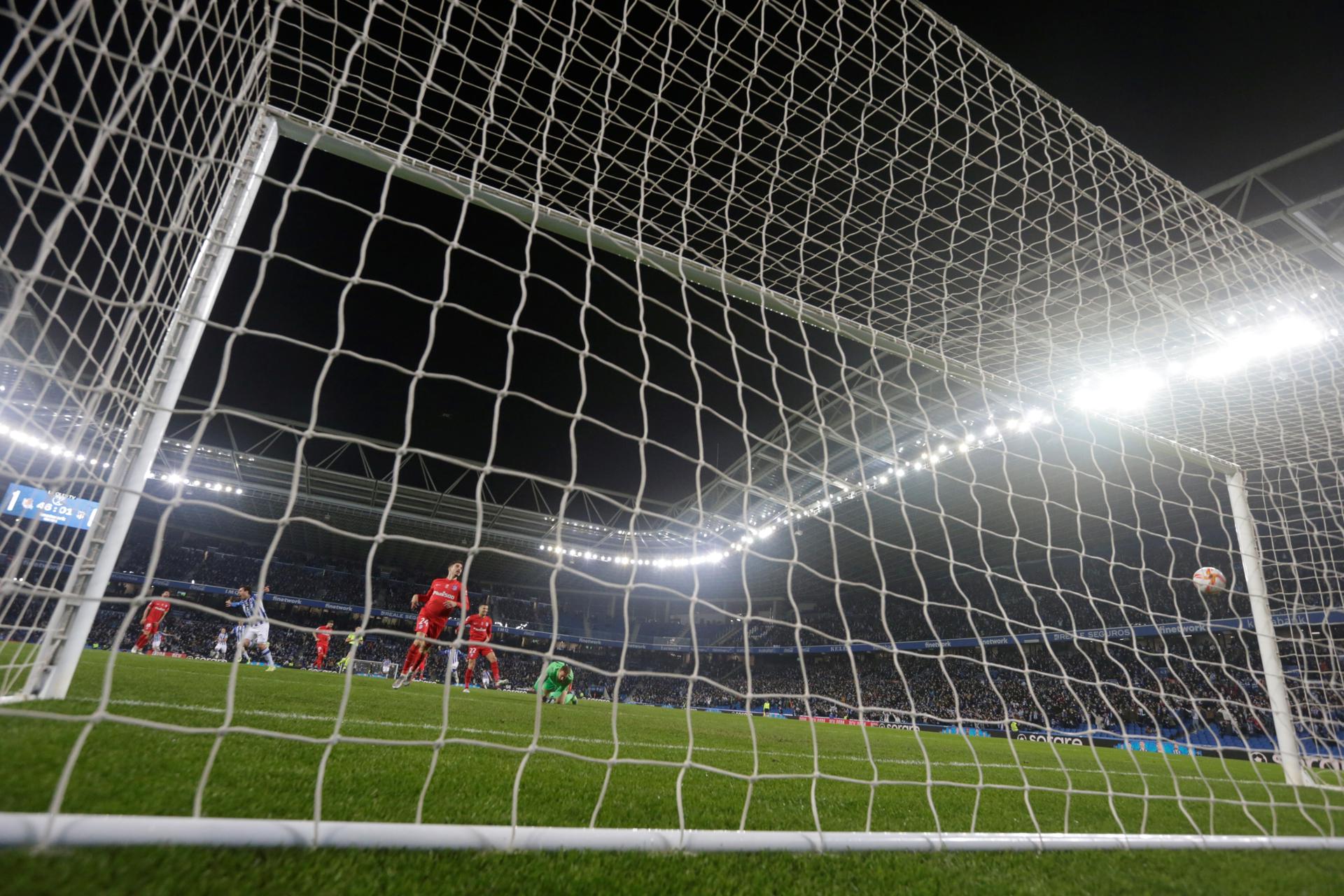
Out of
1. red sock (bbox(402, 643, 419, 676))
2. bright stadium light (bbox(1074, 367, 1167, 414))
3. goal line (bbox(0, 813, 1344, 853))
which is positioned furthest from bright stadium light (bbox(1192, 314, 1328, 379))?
red sock (bbox(402, 643, 419, 676))

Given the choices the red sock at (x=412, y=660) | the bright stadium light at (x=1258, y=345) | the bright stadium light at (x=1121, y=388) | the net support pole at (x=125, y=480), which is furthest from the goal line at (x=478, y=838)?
the red sock at (x=412, y=660)

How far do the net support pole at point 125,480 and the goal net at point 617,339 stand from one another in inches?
0.7

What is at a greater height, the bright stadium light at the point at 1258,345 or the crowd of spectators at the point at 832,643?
the bright stadium light at the point at 1258,345

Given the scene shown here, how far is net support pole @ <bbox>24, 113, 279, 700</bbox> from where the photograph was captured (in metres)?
2.52

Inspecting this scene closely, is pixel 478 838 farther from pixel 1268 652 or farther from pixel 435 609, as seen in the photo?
pixel 435 609

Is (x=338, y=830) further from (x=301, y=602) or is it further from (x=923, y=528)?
(x=301, y=602)

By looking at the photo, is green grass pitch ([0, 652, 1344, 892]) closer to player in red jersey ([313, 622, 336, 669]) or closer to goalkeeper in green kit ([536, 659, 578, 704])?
player in red jersey ([313, 622, 336, 669])

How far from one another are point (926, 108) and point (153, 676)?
8.22 m

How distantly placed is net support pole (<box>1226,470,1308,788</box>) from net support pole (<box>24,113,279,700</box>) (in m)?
6.83

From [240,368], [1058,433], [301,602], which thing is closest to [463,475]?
[240,368]

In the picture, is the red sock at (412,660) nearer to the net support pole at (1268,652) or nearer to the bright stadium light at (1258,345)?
the net support pole at (1268,652)

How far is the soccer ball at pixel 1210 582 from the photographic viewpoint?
491cm

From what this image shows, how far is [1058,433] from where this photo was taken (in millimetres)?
4016

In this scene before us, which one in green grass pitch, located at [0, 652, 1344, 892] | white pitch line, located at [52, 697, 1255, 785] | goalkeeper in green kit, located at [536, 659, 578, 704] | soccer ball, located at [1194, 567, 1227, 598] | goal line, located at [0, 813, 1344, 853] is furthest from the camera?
goalkeeper in green kit, located at [536, 659, 578, 704]
